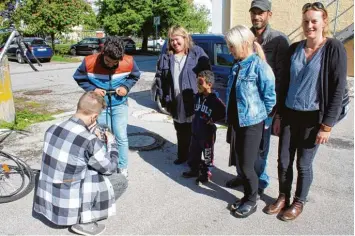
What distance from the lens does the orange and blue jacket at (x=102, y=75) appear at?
11.6 ft

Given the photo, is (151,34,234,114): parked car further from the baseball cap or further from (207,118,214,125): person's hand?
the baseball cap

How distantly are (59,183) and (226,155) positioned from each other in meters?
2.61

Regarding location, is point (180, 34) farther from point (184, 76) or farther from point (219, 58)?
point (219, 58)

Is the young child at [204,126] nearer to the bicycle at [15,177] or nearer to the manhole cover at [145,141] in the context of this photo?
the manhole cover at [145,141]

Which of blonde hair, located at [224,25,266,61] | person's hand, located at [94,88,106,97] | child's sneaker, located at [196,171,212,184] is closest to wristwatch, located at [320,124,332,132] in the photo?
blonde hair, located at [224,25,266,61]

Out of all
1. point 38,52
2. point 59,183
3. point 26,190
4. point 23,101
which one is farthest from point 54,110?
point 38,52

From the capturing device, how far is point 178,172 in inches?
166

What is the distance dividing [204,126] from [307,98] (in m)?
1.26

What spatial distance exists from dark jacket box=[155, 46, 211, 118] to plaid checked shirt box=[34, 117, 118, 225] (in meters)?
1.28

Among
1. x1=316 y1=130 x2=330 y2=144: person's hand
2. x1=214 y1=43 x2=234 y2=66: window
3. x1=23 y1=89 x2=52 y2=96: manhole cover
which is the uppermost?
x1=214 y1=43 x2=234 y2=66: window

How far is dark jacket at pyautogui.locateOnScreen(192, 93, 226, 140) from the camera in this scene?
143 inches

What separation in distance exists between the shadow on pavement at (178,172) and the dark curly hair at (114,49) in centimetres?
163

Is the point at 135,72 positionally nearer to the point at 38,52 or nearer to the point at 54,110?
the point at 54,110

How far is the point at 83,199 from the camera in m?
2.84
